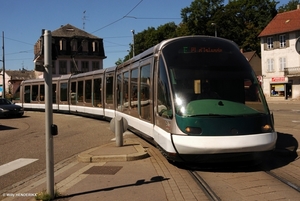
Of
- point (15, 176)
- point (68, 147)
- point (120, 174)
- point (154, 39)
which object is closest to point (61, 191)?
point (120, 174)

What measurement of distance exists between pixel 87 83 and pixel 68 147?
10495 millimetres

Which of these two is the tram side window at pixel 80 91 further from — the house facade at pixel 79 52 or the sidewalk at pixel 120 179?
the house facade at pixel 79 52

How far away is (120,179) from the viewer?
6945 millimetres

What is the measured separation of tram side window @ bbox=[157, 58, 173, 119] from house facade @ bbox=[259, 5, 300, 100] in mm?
44788

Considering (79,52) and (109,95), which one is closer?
(109,95)

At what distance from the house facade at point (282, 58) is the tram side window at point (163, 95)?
1763 inches

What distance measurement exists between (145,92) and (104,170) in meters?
2.82

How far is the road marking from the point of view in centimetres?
859

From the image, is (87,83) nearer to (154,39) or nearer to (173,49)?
(173,49)

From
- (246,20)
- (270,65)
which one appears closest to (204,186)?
(270,65)

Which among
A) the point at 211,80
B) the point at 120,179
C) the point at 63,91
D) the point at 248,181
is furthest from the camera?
the point at 63,91

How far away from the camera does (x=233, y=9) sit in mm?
68688

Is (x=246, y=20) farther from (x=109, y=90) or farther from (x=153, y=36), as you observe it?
(x=109, y=90)

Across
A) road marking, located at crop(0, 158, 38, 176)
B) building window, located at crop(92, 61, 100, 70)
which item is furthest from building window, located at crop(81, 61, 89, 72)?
road marking, located at crop(0, 158, 38, 176)
